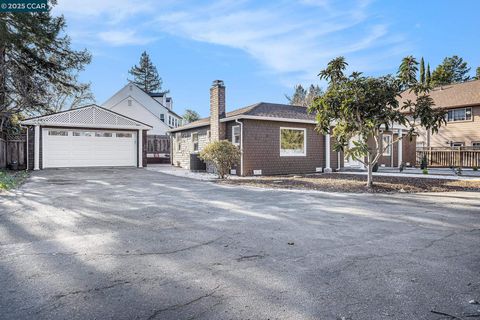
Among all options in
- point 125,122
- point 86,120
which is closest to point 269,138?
point 125,122

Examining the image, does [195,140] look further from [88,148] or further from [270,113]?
[88,148]

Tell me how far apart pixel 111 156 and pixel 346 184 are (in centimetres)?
1565

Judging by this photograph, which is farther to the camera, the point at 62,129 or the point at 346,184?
the point at 62,129

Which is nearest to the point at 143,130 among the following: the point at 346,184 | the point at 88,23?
the point at 88,23

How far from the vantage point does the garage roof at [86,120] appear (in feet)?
60.4

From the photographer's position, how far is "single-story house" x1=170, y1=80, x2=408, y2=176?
14961mm

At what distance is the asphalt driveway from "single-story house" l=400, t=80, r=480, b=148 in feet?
73.3

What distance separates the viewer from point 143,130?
2177cm

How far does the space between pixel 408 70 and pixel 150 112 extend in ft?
94.4

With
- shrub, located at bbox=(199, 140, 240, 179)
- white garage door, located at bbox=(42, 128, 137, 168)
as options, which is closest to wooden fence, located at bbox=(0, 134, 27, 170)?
white garage door, located at bbox=(42, 128, 137, 168)

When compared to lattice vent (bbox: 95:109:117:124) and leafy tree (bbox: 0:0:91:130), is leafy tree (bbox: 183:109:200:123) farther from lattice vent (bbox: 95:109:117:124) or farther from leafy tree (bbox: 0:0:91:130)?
leafy tree (bbox: 0:0:91:130)

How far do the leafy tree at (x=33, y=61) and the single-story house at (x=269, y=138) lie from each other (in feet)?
26.1

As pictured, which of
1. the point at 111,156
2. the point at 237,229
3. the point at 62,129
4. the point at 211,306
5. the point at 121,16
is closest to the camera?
the point at 211,306

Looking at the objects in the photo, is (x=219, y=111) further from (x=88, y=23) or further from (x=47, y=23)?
(x=47, y=23)
